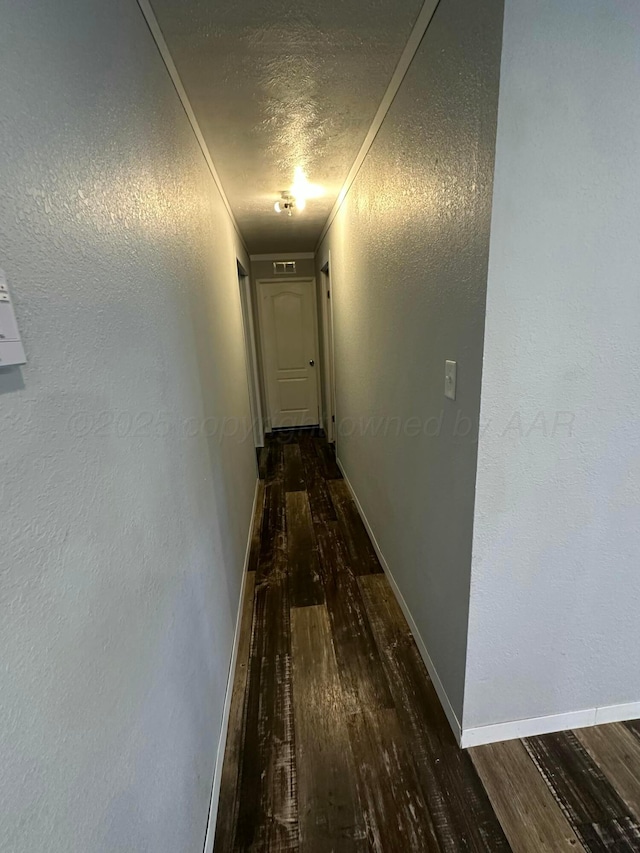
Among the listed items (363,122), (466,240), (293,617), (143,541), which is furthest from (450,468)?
(363,122)

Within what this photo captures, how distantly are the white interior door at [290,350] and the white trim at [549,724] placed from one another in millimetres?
4327

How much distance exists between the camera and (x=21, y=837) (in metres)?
0.41

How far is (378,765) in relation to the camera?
1236mm

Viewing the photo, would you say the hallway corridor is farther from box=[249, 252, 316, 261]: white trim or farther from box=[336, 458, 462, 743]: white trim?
box=[249, 252, 316, 261]: white trim

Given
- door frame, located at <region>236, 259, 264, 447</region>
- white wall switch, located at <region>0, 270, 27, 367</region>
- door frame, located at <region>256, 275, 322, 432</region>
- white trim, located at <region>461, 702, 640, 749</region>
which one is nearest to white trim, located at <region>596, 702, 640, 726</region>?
white trim, located at <region>461, 702, 640, 749</region>

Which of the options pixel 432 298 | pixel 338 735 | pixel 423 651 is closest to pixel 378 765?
pixel 338 735

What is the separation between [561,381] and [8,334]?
45.9 inches

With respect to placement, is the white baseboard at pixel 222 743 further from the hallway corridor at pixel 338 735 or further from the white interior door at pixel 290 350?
the white interior door at pixel 290 350

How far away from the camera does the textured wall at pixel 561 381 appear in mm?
846

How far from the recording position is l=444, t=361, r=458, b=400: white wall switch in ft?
3.73

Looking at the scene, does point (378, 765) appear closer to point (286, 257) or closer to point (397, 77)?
point (397, 77)

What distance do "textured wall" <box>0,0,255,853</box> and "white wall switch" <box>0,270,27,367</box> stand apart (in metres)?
0.02

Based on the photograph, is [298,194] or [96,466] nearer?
[96,466]

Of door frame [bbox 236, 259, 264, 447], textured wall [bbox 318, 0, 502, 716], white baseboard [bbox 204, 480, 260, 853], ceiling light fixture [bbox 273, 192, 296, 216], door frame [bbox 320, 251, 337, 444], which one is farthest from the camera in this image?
door frame [bbox 236, 259, 264, 447]
